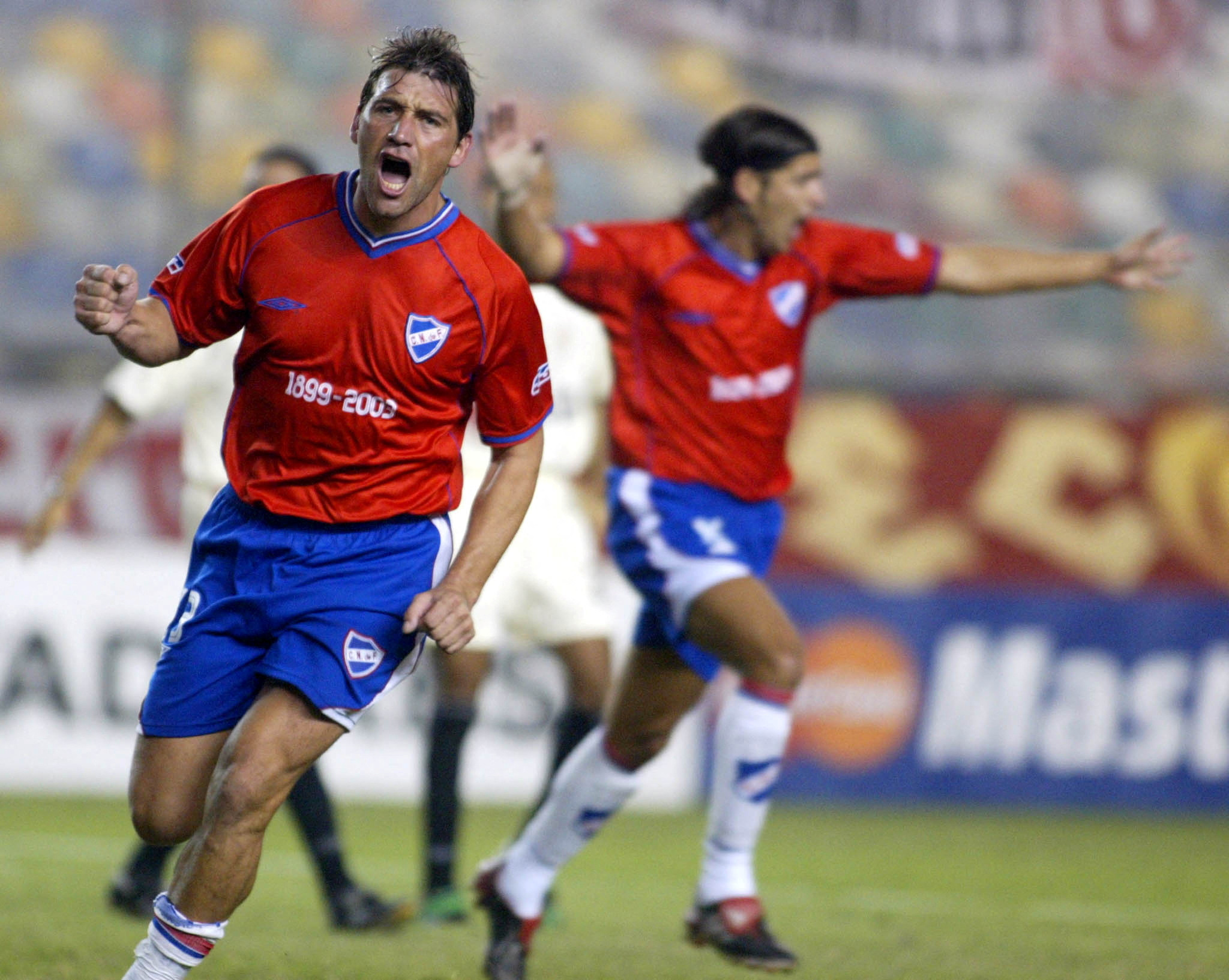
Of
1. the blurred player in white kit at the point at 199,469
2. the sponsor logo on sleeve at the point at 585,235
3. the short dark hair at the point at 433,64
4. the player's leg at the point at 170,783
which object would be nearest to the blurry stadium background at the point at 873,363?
the blurred player in white kit at the point at 199,469

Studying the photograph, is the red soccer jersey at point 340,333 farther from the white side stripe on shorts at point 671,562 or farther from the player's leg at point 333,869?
the player's leg at point 333,869

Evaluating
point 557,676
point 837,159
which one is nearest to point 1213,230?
point 837,159

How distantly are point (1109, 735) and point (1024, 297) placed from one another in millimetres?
4388

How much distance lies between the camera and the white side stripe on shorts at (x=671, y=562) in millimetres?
5094

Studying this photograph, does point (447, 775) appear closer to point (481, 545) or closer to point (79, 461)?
point (79, 461)

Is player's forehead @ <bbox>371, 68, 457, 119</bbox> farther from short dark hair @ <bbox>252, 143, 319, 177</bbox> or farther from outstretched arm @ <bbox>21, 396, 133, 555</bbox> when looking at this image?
outstretched arm @ <bbox>21, 396, 133, 555</bbox>

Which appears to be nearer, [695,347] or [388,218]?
[388,218]

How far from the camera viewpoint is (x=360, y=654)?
389 cm

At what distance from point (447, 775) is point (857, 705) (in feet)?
14.2

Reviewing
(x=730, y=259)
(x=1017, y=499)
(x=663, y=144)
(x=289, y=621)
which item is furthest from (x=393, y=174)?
(x=663, y=144)

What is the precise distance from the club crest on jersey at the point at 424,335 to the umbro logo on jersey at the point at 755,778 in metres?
1.75

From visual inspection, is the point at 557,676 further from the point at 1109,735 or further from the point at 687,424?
the point at 687,424

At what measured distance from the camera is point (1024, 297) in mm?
13391

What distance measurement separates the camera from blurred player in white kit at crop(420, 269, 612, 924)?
618 centimetres
